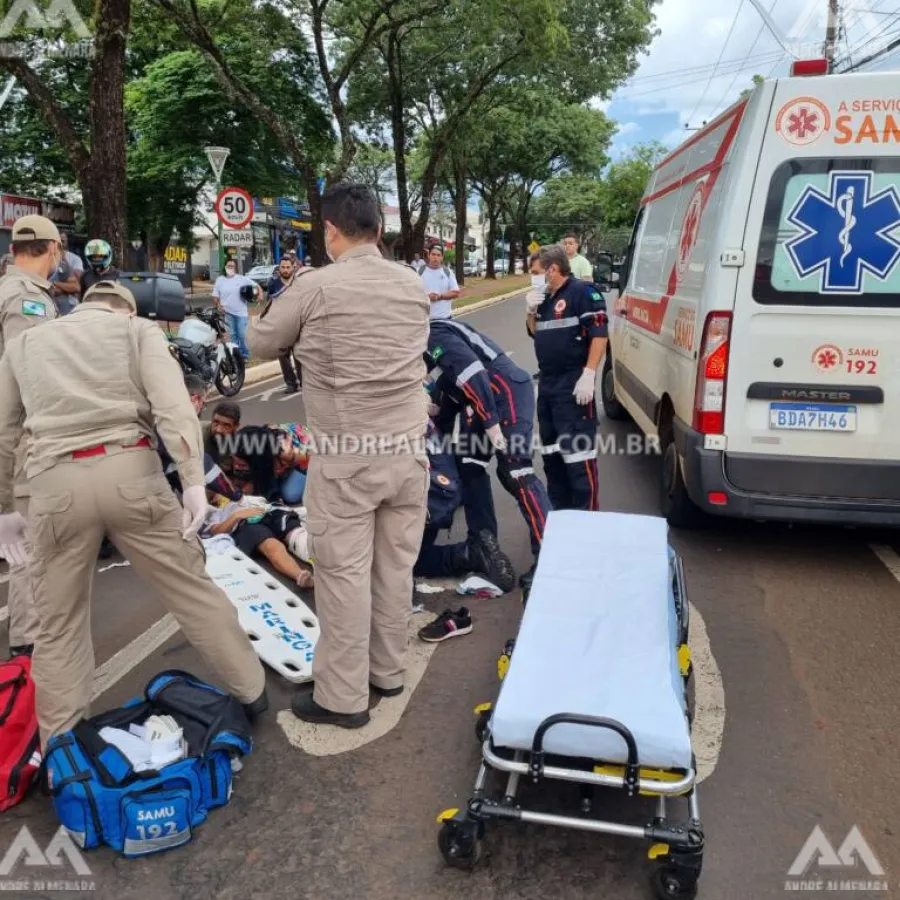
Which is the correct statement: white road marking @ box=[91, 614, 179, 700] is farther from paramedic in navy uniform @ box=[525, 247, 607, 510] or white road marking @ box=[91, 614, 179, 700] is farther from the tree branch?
the tree branch

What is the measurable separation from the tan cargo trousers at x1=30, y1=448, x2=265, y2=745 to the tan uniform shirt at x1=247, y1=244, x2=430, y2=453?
2.03 ft

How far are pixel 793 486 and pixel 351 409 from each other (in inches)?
109

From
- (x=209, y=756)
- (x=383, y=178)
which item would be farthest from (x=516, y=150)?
(x=209, y=756)

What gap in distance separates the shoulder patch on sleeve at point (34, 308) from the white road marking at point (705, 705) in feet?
10.9

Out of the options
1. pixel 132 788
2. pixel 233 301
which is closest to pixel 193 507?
pixel 132 788

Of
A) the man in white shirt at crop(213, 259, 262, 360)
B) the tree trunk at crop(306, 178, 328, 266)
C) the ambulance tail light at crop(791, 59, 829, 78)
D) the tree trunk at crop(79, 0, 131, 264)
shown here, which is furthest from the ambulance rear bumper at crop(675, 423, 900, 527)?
the tree trunk at crop(306, 178, 328, 266)

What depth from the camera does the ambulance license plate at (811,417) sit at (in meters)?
4.54

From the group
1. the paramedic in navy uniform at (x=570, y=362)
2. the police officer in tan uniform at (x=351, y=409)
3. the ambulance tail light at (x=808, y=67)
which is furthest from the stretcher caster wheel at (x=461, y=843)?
the ambulance tail light at (x=808, y=67)

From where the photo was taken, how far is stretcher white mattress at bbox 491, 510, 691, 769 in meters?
2.46

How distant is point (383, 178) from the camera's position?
198ft

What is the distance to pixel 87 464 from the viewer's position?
9.09ft

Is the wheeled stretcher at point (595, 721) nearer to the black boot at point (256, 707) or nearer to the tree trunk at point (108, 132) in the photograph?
the black boot at point (256, 707)

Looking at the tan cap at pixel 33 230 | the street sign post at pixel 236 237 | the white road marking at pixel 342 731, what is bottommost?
the white road marking at pixel 342 731

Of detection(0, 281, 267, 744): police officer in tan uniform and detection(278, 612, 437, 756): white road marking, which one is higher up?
detection(0, 281, 267, 744): police officer in tan uniform
